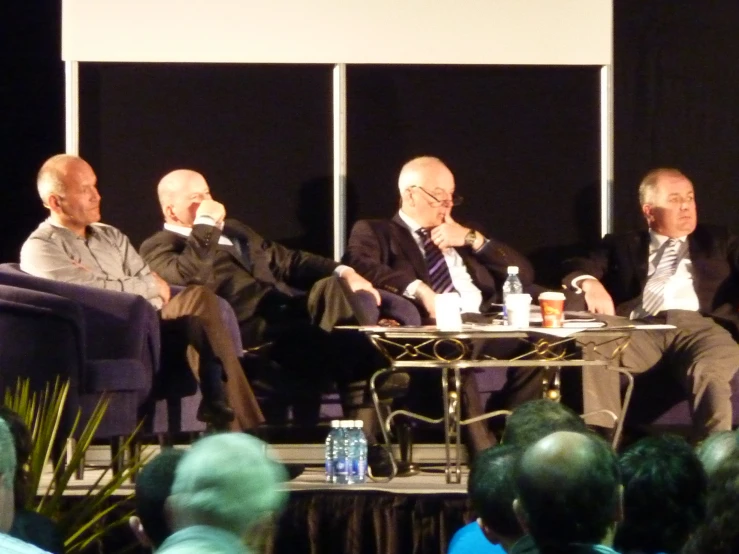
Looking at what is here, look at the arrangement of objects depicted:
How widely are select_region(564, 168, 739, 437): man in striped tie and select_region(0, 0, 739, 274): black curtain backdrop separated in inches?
15.6

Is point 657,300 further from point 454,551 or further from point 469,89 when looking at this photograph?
point 454,551

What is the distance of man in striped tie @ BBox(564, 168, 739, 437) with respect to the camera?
5430 mm

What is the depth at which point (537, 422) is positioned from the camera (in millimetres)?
2674

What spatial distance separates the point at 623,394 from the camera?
17.7ft

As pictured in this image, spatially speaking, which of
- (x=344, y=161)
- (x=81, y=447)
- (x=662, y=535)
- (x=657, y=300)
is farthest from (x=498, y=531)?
(x=344, y=161)

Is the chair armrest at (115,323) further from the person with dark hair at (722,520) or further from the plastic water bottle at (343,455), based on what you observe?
the person with dark hair at (722,520)

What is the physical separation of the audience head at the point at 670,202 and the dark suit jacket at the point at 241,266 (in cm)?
140

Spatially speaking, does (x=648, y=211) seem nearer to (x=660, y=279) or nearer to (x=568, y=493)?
(x=660, y=279)

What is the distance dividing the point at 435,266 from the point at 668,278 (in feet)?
3.26

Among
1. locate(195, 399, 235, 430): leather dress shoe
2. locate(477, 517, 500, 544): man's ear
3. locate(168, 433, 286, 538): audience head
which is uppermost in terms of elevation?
locate(168, 433, 286, 538): audience head

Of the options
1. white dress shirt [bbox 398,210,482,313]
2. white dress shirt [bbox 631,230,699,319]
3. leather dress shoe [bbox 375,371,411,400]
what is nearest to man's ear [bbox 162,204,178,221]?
white dress shirt [bbox 398,210,482,313]

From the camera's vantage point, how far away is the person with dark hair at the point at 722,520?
2051mm

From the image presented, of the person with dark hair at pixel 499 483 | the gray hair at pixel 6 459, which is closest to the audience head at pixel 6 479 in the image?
the gray hair at pixel 6 459

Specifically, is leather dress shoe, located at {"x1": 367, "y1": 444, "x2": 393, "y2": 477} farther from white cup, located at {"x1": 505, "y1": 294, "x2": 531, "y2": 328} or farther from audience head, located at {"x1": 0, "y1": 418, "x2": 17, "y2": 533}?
audience head, located at {"x1": 0, "y1": 418, "x2": 17, "y2": 533}
